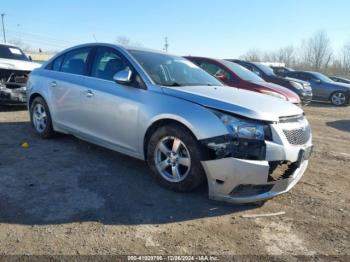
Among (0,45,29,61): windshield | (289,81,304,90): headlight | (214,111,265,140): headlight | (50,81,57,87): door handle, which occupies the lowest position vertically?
(289,81,304,90): headlight

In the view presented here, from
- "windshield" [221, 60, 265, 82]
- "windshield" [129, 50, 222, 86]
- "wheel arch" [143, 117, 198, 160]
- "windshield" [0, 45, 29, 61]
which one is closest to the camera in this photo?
"wheel arch" [143, 117, 198, 160]

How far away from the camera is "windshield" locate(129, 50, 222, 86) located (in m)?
4.63

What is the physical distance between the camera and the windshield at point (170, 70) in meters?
4.63

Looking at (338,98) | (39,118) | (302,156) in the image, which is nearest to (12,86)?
(39,118)

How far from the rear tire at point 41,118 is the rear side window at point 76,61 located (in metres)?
0.82

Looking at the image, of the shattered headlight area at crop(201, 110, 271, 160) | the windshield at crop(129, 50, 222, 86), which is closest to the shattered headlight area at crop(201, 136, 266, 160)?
the shattered headlight area at crop(201, 110, 271, 160)

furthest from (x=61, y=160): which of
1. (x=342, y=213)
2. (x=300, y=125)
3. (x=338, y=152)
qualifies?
(x=338, y=152)

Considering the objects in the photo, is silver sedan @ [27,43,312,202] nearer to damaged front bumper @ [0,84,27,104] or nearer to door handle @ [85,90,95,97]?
door handle @ [85,90,95,97]

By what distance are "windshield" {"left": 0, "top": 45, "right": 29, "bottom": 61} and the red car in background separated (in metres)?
5.17

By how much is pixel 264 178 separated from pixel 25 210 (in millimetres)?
2420

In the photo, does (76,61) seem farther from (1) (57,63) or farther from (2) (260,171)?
(2) (260,171)

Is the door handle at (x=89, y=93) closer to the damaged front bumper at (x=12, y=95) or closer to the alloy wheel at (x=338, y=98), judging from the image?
the damaged front bumper at (x=12, y=95)

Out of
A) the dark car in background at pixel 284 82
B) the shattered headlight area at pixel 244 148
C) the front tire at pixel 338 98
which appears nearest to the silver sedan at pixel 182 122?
the shattered headlight area at pixel 244 148

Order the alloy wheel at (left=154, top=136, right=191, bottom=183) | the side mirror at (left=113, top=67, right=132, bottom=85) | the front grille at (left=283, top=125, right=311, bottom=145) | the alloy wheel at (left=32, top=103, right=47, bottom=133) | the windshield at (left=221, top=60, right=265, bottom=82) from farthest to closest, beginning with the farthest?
the windshield at (left=221, top=60, right=265, bottom=82), the alloy wheel at (left=32, top=103, right=47, bottom=133), the side mirror at (left=113, top=67, right=132, bottom=85), the alloy wheel at (left=154, top=136, right=191, bottom=183), the front grille at (left=283, top=125, right=311, bottom=145)
